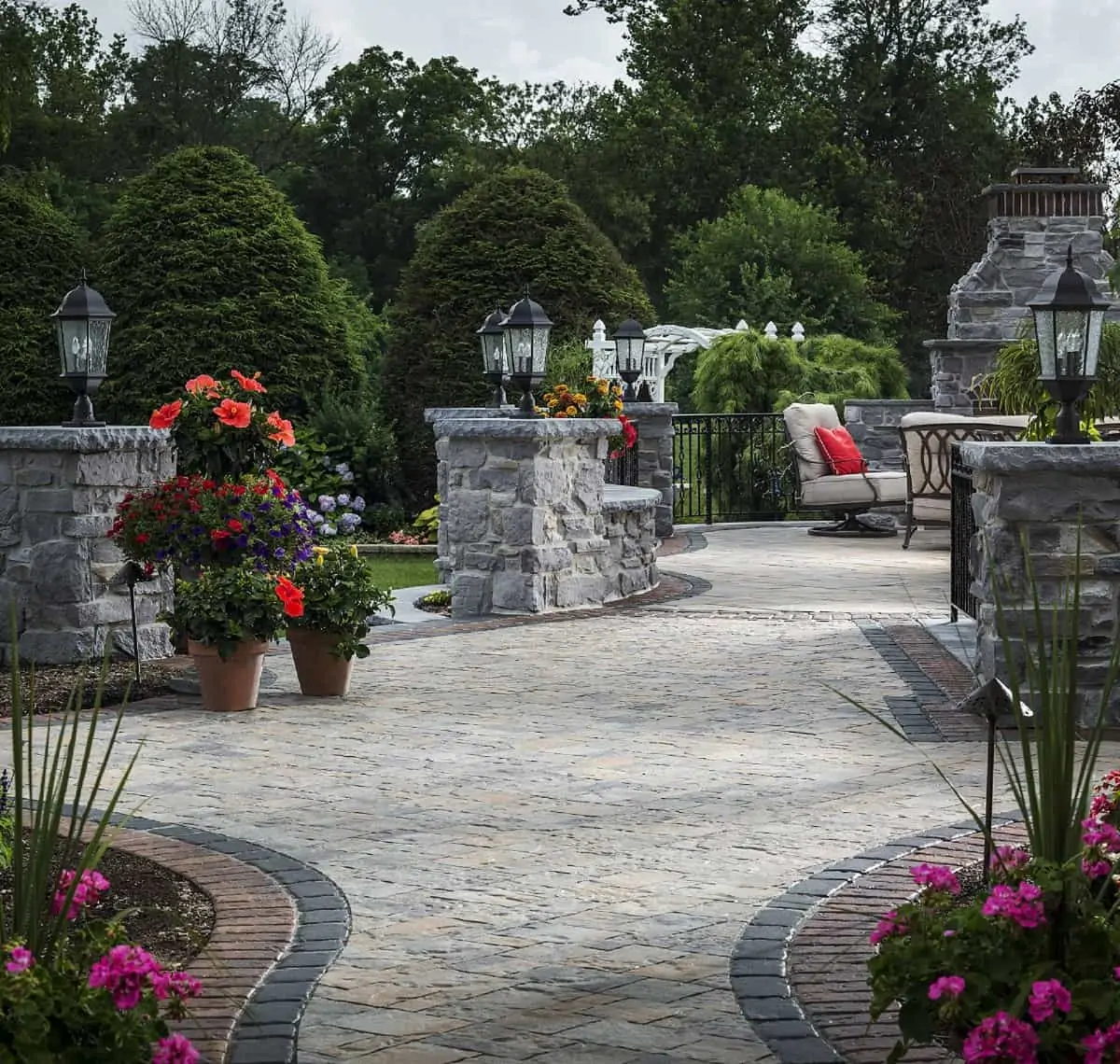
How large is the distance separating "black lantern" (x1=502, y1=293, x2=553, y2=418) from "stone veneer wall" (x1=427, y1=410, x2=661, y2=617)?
43 cm

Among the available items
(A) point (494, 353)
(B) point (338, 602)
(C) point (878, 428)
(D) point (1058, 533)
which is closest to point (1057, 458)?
(D) point (1058, 533)

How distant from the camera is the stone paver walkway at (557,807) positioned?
387 centimetres

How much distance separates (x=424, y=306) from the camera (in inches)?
713

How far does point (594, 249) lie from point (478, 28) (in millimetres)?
19869

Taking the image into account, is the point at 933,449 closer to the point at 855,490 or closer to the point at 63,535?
the point at 855,490

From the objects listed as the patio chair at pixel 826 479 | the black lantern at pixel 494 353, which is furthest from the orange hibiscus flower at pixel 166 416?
the patio chair at pixel 826 479

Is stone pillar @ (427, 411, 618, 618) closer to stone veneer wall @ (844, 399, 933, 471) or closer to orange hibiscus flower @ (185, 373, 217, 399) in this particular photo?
orange hibiscus flower @ (185, 373, 217, 399)

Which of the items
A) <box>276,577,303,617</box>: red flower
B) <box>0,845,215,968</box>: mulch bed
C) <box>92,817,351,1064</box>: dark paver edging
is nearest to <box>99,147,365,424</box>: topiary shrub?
<box>276,577,303,617</box>: red flower

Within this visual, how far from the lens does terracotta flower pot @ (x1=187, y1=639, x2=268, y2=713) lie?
7.73m

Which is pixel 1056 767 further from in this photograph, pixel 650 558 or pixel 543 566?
pixel 650 558

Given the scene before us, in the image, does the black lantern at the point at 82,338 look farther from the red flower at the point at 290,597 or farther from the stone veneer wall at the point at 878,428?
the stone veneer wall at the point at 878,428

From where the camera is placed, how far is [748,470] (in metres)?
18.6

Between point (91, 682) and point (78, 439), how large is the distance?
124 cm

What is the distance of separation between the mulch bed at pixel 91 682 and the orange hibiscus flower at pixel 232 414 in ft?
3.99
